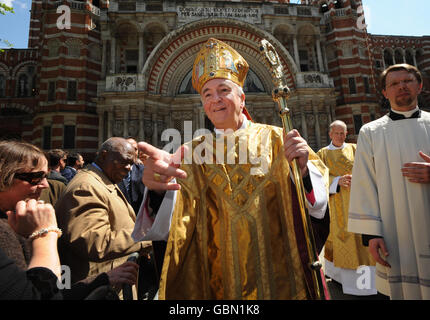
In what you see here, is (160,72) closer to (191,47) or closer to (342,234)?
(191,47)

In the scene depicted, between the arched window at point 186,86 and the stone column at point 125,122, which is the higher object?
the arched window at point 186,86

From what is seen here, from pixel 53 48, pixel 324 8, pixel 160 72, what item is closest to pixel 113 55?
pixel 160 72

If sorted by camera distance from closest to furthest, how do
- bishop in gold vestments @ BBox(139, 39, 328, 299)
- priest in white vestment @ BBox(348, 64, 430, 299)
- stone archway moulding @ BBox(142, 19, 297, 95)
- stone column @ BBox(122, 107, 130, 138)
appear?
bishop in gold vestments @ BBox(139, 39, 328, 299)
priest in white vestment @ BBox(348, 64, 430, 299)
stone column @ BBox(122, 107, 130, 138)
stone archway moulding @ BBox(142, 19, 297, 95)

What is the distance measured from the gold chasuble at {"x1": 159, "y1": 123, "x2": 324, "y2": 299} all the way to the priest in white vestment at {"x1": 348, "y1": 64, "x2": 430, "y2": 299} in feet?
3.16

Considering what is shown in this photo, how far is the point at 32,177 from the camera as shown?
69.9 inches

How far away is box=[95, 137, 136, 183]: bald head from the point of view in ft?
9.27

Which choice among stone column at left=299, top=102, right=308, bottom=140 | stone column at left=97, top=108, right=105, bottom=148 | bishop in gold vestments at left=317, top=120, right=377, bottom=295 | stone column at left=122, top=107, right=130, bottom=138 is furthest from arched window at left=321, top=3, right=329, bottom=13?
bishop in gold vestments at left=317, top=120, right=377, bottom=295

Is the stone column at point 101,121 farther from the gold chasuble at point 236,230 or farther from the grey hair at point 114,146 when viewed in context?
the gold chasuble at point 236,230

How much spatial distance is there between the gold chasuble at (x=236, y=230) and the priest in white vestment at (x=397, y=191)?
0.96m

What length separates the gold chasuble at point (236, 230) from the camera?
1754 mm

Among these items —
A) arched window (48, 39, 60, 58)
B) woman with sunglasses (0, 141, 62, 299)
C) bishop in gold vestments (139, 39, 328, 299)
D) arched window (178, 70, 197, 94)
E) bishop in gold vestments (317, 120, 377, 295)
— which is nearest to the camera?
woman with sunglasses (0, 141, 62, 299)

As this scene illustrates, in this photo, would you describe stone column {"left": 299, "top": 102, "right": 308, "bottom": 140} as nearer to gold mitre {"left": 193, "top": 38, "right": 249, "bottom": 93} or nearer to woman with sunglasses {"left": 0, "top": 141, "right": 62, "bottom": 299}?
gold mitre {"left": 193, "top": 38, "right": 249, "bottom": 93}

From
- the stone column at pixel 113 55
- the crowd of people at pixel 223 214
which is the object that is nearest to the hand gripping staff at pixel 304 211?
the crowd of people at pixel 223 214

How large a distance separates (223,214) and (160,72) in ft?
47.3
